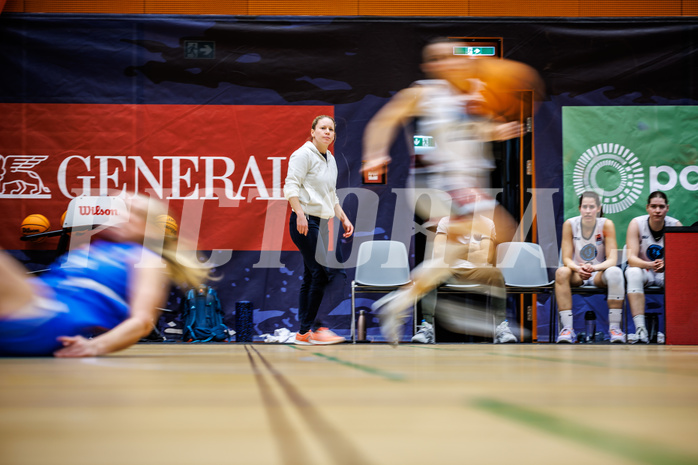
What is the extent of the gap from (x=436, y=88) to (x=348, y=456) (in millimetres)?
3213

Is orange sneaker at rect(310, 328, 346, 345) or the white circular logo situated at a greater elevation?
the white circular logo

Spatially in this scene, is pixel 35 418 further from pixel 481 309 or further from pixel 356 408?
pixel 481 309

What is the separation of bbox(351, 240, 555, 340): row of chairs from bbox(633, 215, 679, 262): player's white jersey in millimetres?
773

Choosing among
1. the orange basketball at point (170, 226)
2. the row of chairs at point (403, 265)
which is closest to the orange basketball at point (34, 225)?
the orange basketball at point (170, 226)

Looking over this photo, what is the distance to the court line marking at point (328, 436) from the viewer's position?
2.09 ft

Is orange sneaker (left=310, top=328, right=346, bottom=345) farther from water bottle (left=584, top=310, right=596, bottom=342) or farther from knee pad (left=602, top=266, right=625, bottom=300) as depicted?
water bottle (left=584, top=310, right=596, bottom=342)

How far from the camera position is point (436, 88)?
365 cm

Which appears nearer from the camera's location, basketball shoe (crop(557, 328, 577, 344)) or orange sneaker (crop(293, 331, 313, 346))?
orange sneaker (crop(293, 331, 313, 346))

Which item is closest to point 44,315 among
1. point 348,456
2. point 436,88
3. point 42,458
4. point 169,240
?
point 42,458

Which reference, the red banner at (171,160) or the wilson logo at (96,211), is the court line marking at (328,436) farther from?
the wilson logo at (96,211)

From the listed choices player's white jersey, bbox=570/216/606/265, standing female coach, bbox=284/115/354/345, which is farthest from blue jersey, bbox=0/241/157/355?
player's white jersey, bbox=570/216/606/265

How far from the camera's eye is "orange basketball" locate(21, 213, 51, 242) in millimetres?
5680

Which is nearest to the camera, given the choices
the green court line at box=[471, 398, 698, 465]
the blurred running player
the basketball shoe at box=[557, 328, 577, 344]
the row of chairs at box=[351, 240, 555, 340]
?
the green court line at box=[471, 398, 698, 465]

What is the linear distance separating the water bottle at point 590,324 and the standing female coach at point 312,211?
245 cm
